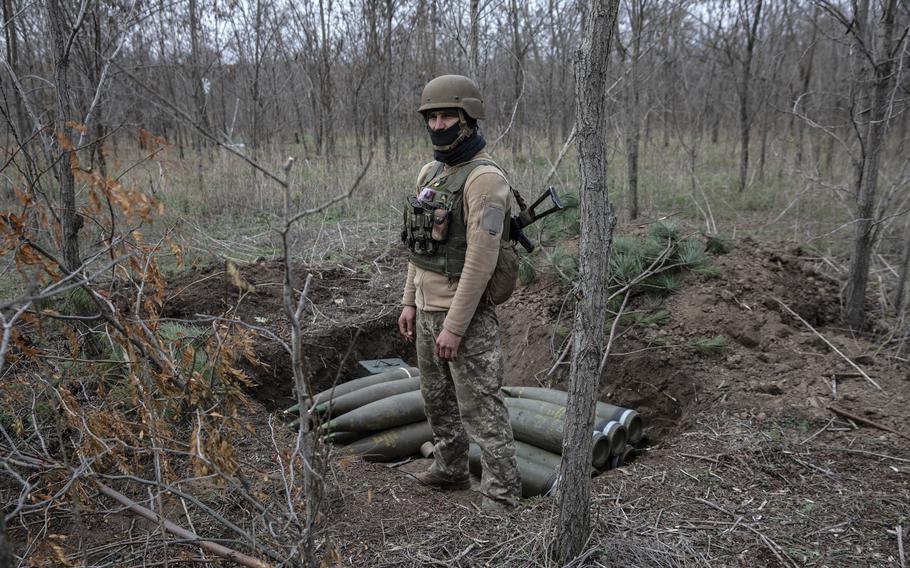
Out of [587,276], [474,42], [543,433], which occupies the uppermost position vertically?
[474,42]

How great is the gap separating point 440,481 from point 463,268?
1393mm

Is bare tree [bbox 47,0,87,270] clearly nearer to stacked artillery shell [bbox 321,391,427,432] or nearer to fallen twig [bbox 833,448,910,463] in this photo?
stacked artillery shell [bbox 321,391,427,432]

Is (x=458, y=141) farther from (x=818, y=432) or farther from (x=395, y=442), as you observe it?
(x=818, y=432)

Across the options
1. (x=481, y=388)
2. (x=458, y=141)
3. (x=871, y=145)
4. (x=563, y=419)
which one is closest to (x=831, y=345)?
(x=871, y=145)

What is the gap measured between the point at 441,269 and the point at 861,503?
7.23 ft

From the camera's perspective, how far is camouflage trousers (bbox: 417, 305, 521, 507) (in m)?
3.12

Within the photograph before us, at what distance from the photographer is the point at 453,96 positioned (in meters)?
2.96

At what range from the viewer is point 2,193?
24.0 feet

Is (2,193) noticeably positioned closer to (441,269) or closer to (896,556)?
(441,269)

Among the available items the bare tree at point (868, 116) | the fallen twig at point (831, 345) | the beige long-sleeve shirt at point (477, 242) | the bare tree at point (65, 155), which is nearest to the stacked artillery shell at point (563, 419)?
the beige long-sleeve shirt at point (477, 242)

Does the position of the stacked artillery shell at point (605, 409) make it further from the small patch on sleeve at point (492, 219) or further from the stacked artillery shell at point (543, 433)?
the small patch on sleeve at point (492, 219)

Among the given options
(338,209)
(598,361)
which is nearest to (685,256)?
(598,361)

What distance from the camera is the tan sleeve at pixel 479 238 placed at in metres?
2.87

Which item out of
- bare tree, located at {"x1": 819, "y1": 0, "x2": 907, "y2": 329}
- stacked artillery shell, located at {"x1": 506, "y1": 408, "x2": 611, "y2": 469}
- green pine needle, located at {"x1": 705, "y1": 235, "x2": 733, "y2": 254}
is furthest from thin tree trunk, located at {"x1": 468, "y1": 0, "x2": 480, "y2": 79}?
stacked artillery shell, located at {"x1": 506, "y1": 408, "x2": 611, "y2": 469}
